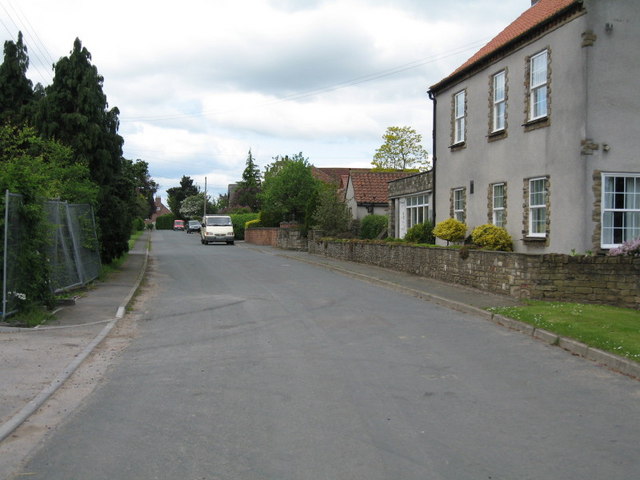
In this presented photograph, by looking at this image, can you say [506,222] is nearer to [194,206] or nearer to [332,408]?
[332,408]

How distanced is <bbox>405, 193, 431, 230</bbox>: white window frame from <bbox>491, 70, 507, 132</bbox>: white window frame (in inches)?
284

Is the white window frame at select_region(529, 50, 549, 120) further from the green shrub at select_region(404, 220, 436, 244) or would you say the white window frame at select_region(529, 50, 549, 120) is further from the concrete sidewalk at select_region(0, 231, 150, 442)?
the concrete sidewalk at select_region(0, 231, 150, 442)

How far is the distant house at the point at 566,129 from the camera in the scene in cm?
1623

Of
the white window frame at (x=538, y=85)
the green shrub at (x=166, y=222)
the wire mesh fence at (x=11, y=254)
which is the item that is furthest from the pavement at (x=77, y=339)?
the green shrub at (x=166, y=222)

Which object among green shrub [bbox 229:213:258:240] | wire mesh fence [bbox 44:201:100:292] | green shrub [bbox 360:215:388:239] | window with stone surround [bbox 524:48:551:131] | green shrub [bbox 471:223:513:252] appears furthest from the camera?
green shrub [bbox 229:213:258:240]

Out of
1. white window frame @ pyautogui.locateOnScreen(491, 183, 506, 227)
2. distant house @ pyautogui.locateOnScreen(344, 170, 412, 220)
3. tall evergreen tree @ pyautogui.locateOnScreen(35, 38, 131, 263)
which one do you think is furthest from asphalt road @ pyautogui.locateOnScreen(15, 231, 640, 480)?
distant house @ pyautogui.locateOnScreen(344, 170, 412, 220)

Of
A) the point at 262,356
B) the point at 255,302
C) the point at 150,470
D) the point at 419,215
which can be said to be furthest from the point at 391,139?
the point at 150,470

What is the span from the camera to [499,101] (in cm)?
2047

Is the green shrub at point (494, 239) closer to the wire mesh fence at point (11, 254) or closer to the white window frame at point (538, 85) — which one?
the white window frame at point (538, 85)

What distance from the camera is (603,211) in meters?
16.2

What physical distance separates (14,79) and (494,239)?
2072 centimetres

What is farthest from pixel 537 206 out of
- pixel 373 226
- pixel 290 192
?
pixel 290 192

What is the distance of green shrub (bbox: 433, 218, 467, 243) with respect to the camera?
21828mm

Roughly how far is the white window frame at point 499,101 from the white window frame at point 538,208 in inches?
101
